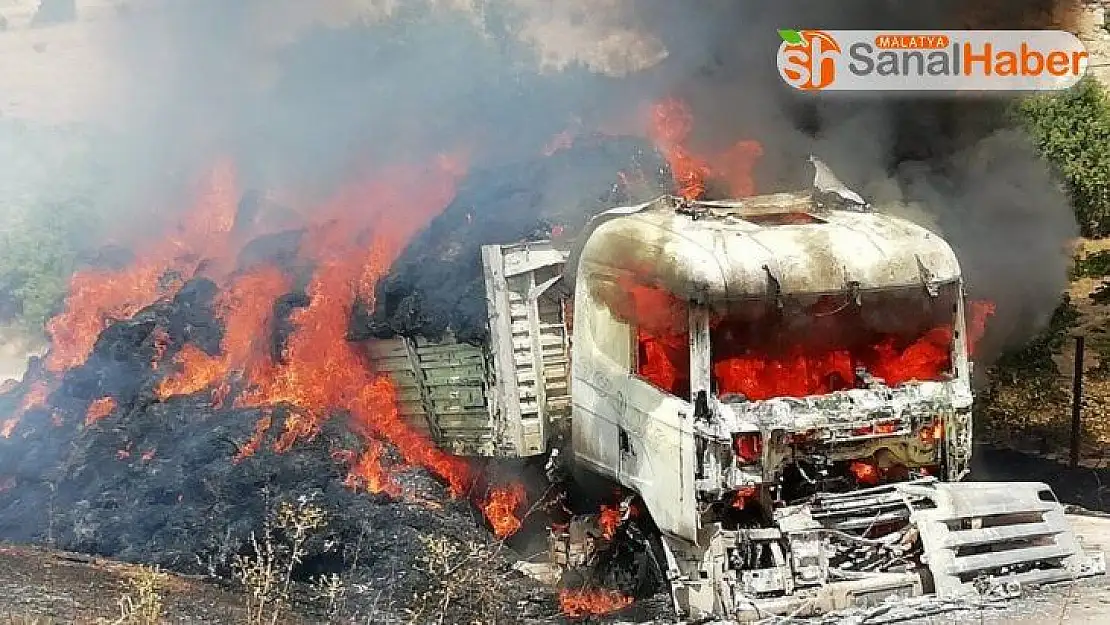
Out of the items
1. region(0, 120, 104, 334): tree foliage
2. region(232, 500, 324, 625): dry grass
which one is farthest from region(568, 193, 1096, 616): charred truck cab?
region(0, 120, 104, 334): tree foliage

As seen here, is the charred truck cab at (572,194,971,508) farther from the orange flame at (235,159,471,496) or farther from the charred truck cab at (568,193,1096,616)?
the orange flame at (235,159,471,496)

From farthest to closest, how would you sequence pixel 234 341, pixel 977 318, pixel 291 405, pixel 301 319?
1. pixel 977 318
2. pixel 234 341
3. pixel 301 319
4. pixel 291 405

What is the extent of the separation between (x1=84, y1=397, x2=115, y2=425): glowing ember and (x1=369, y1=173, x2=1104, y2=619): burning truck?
12.1ft

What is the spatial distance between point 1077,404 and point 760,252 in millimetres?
5099

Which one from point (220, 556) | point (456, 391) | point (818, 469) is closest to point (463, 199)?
point (456, 391)

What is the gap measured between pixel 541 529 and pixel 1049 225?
17.4ft

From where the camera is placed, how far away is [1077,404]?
9.45m

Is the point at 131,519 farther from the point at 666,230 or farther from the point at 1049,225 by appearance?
the point at 1049,225

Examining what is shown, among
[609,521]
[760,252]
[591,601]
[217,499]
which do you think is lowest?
[591,601]

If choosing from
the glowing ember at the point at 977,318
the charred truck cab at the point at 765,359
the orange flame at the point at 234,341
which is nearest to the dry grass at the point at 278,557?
the orange flame at the point at 234,341

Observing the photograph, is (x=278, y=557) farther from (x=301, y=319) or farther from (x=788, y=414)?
(x=788, y=414)

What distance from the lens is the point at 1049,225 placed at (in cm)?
935

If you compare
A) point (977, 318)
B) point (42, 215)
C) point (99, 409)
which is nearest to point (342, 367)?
point (99, 409)

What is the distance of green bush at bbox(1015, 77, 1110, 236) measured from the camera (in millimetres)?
9078
